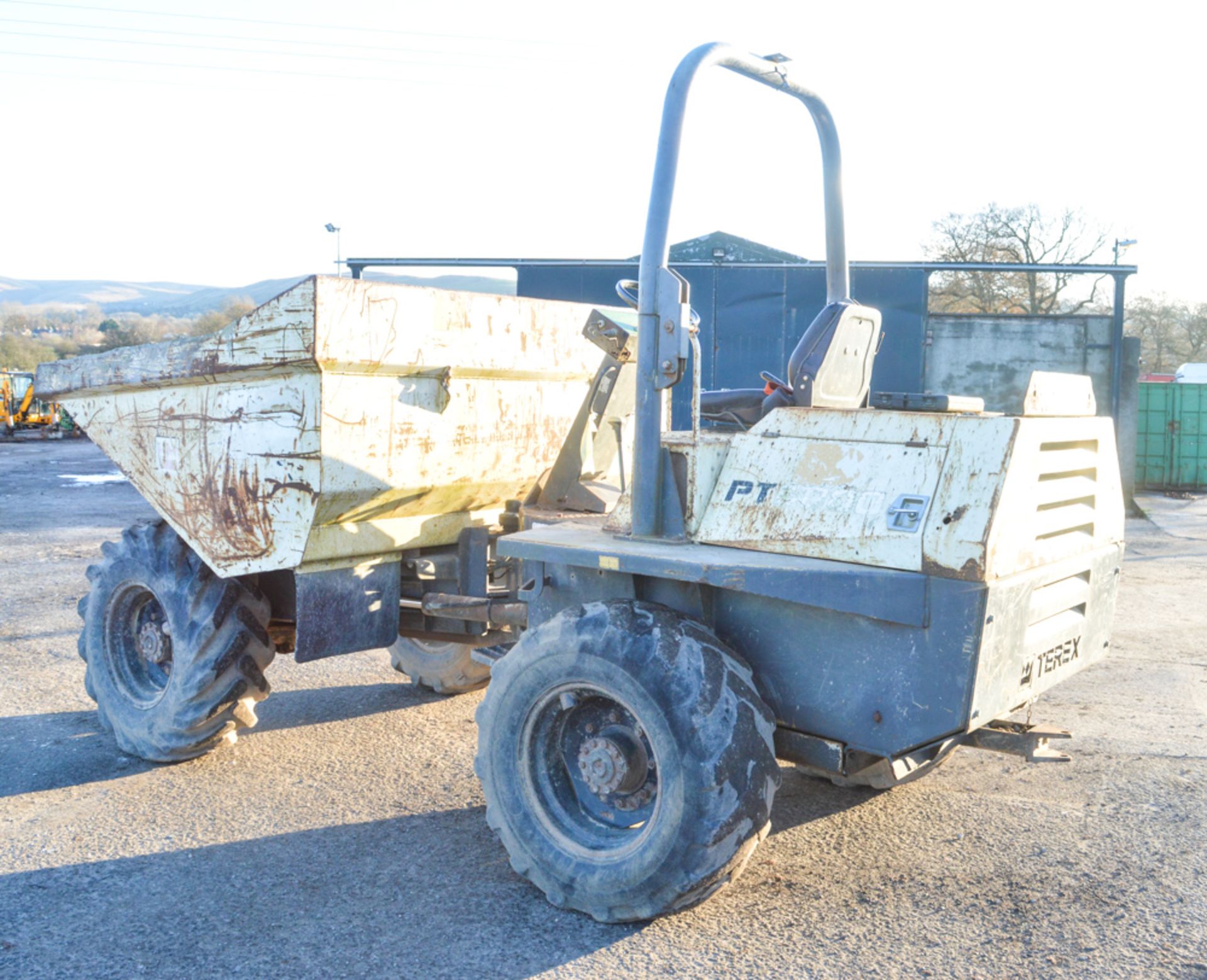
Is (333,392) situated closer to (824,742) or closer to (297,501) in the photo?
(297,501)

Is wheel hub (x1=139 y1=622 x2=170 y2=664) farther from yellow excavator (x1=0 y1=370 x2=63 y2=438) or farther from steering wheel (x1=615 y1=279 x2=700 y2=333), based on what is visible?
yellow excavator (x1=0 y1=370 x2=63 y2=438)

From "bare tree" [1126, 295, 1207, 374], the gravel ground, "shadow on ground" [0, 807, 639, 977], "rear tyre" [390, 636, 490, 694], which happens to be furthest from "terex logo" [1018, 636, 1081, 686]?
"bare tree" [1126, 295, 1207, 374]

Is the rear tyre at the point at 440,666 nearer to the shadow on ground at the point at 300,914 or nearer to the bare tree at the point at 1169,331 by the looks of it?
the shadow on ground at the point at 300,914

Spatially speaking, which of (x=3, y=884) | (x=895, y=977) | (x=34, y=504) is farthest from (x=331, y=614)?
(x=34, y=504)

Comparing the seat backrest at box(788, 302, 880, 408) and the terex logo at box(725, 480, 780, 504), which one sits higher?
the seat backrest at box(788, 302, 880, 408)

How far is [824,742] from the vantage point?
3.41 meters

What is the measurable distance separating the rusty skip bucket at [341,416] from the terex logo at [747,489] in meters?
1.54

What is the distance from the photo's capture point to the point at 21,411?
33.9 metres

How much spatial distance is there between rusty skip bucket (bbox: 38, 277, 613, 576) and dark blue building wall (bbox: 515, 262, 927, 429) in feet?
40.4

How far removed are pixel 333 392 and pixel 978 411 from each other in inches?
92.8

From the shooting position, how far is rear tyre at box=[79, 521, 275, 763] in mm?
4812

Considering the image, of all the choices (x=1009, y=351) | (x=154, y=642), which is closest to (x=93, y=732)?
(x=154, y=642)

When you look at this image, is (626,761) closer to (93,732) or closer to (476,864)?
(476,864)

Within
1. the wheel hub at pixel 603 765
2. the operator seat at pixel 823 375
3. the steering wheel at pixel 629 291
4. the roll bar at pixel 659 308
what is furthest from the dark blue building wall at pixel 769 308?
the wheel hub at pixel 603 765
